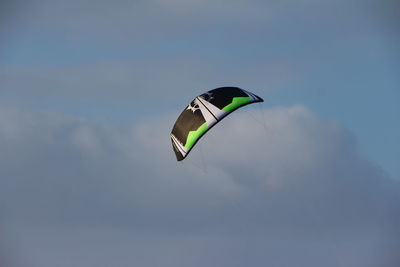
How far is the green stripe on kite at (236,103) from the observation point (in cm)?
8294

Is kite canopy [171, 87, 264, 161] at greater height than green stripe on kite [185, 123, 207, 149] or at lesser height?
greater

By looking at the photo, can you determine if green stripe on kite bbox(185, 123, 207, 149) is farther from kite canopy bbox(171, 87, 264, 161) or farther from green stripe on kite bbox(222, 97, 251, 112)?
green stripe on kite bbox(222, 97, 251, 112)

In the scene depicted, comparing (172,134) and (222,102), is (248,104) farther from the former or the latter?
(172,134)

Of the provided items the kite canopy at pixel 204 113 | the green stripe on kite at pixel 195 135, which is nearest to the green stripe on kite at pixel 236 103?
the kite canopy at pixel 204 113

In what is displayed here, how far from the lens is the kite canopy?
8275 cm

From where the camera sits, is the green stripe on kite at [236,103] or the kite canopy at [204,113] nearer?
the kite canopy at [204,113]

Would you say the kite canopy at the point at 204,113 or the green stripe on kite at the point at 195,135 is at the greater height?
the kite canopy at the point at 204,113

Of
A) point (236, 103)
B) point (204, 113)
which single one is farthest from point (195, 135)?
point (236, 103)

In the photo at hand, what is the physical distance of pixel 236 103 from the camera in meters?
83.2

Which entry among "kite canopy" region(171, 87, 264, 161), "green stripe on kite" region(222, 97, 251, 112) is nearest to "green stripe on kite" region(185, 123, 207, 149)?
"kite canopy" region(171, 87, 264, 161)

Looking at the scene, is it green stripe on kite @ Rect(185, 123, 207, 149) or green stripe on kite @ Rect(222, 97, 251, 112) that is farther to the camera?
green stripe on kite @ Rect(222, 97, 251, 112)

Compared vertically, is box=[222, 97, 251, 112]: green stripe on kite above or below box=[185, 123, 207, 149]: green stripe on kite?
above

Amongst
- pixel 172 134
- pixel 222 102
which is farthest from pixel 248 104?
pixel 172 134

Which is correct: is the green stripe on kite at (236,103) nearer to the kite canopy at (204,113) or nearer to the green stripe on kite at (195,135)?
the kite canopy at (204,113)
